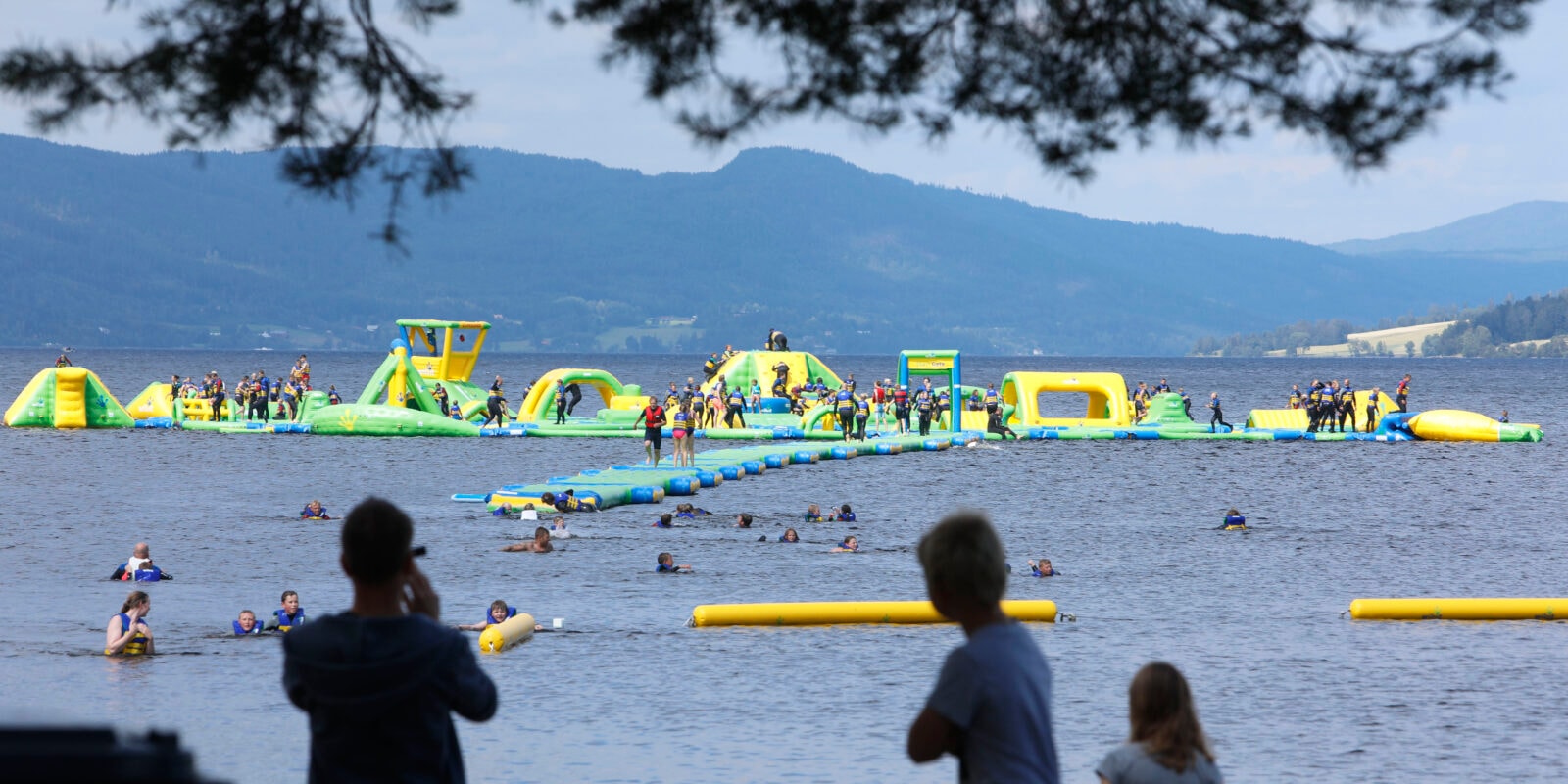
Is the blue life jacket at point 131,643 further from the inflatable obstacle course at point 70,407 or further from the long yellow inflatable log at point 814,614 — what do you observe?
the inflatable obstacle course at point 70,407

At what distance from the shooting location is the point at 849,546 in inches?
1078

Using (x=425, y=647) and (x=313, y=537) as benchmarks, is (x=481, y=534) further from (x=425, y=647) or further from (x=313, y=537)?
(x=425, y=647)

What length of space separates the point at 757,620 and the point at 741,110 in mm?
12872

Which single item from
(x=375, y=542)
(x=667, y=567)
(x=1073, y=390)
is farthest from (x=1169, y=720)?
(x=1073, y=390)

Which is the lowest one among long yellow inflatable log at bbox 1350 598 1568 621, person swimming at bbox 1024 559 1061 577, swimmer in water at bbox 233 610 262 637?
long yellow inflatable log at bbox 1350 598 1568 621

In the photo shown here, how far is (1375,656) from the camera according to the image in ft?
60.5

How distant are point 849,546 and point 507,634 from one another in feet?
32.4

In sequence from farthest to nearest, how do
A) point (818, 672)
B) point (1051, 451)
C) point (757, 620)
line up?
point (1051, 451) < point (757, 620) < point (818, 672)

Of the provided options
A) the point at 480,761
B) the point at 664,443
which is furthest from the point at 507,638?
the point at 664,443

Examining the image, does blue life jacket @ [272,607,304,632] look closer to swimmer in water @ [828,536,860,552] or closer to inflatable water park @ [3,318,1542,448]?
swimmer in water @ [828,536,860,552]

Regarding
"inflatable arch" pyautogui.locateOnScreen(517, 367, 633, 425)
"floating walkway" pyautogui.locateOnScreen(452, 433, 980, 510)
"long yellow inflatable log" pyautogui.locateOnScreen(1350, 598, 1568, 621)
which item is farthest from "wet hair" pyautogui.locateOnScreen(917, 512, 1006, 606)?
"inflatable arch" pyautogui.locateOnScreen(517, 367, 633, 425)

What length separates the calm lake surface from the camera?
14.3 meters

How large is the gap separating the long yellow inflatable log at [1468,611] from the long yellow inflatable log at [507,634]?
1069 centimetres

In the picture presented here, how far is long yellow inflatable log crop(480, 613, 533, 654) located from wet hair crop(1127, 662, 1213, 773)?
44.4ft
